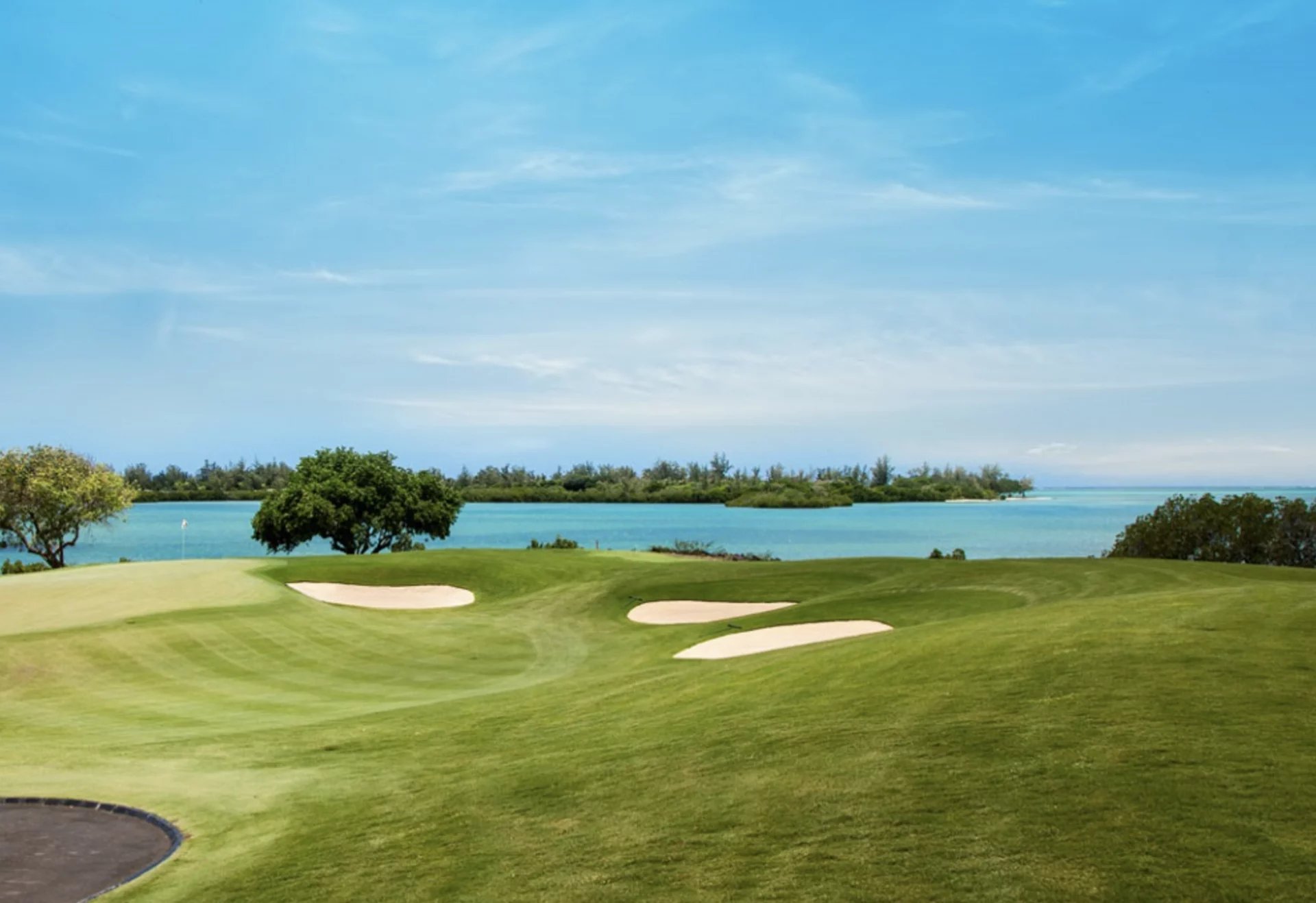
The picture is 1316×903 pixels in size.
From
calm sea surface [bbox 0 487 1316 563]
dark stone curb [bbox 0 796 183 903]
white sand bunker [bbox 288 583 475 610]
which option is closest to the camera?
dark stone curb [bbox 0 796 183 903]

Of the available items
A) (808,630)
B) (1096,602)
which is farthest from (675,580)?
(1096,602)

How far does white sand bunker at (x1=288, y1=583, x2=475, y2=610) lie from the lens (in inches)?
1130

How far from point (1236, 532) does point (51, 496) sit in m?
54.2

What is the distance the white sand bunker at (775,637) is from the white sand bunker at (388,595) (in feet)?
37.0

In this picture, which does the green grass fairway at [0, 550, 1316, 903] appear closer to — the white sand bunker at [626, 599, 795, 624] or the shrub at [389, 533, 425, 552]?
the white sand bunker at [626, 599, 795, 624]

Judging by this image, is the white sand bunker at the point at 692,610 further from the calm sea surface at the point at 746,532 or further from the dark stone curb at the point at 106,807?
the calm sea surface at the point at 746,532

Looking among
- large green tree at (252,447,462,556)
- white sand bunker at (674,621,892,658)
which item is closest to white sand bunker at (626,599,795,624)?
white sand bunker at (674,621,892,658)

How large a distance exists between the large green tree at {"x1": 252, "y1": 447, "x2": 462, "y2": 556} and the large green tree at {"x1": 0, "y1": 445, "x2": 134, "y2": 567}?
7579 mm

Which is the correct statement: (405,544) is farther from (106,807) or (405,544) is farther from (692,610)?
(106,807)

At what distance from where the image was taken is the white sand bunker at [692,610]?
24734 millimetres

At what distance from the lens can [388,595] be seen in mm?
29766

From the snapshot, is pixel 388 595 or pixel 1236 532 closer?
pixel 388 595

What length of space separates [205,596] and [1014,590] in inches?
774

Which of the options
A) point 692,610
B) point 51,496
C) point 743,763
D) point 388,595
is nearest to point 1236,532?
point 692,610
